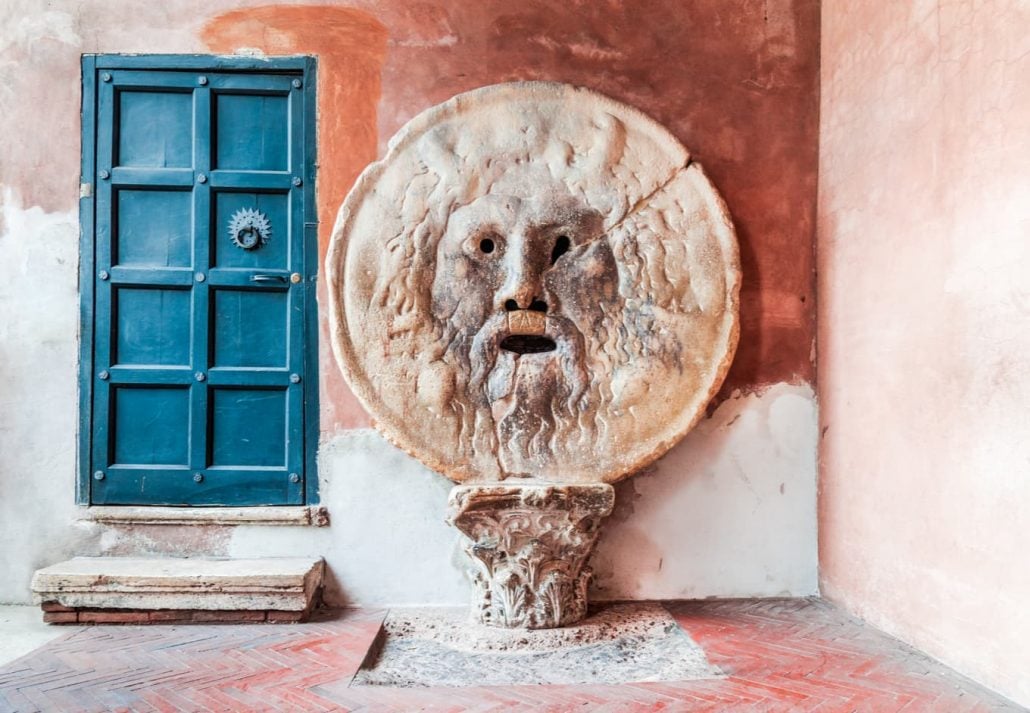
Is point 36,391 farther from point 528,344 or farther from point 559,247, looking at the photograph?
point 559,247

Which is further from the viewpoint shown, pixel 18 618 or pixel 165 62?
pixel 165 62

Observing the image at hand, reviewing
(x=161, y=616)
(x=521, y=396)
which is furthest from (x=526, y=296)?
(x=161, y=616)

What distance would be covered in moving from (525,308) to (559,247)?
15.9 inches

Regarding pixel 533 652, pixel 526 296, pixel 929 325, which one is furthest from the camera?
pixel 526 296

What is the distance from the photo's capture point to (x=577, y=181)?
12.2ft

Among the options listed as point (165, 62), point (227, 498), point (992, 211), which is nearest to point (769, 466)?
point (992, 211)

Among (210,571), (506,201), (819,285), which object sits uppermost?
(506,201)

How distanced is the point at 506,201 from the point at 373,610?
7.55ft

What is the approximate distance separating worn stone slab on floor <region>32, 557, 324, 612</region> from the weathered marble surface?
3.04 feet

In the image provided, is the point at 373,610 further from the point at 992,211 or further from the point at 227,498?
the point at 992,211

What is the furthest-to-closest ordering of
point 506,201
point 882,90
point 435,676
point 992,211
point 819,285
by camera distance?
point 819,285, point 506,201, point 882,90, point 435,676, point 992,211

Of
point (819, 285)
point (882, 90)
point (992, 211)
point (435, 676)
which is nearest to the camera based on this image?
point (992, 211)

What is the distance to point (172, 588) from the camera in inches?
136

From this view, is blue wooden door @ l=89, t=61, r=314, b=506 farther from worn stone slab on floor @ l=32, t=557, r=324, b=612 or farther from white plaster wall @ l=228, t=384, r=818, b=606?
worn stone slab on floor @ l=32, t=557, r=324, b=612
